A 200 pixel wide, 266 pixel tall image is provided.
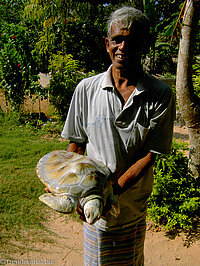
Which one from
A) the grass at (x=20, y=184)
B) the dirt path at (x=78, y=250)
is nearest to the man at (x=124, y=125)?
the dirt path at (x=78, y=250)

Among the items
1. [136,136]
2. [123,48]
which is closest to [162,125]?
[136,136]

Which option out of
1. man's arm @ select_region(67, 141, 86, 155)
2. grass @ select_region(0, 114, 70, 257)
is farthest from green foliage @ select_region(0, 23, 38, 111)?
man's arm @ select_region(67, 141, 86, 155)

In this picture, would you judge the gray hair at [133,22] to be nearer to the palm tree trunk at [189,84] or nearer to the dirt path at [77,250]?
the palm tree trunk at [189,84]

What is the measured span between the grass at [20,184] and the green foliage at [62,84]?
39.4 inches

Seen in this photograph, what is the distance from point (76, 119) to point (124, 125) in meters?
0.31

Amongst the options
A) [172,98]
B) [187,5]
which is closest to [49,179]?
[172,98]

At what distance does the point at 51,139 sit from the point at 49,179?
4576 millimetres

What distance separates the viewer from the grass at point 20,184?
304cm

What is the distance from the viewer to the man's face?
128cm

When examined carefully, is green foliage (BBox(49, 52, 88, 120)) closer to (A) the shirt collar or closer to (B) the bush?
(B) the bush

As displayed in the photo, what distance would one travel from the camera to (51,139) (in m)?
5.89

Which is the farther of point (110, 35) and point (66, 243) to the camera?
point (66, 243)

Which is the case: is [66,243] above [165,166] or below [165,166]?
below

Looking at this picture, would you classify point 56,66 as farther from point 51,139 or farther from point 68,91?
point 51,139
